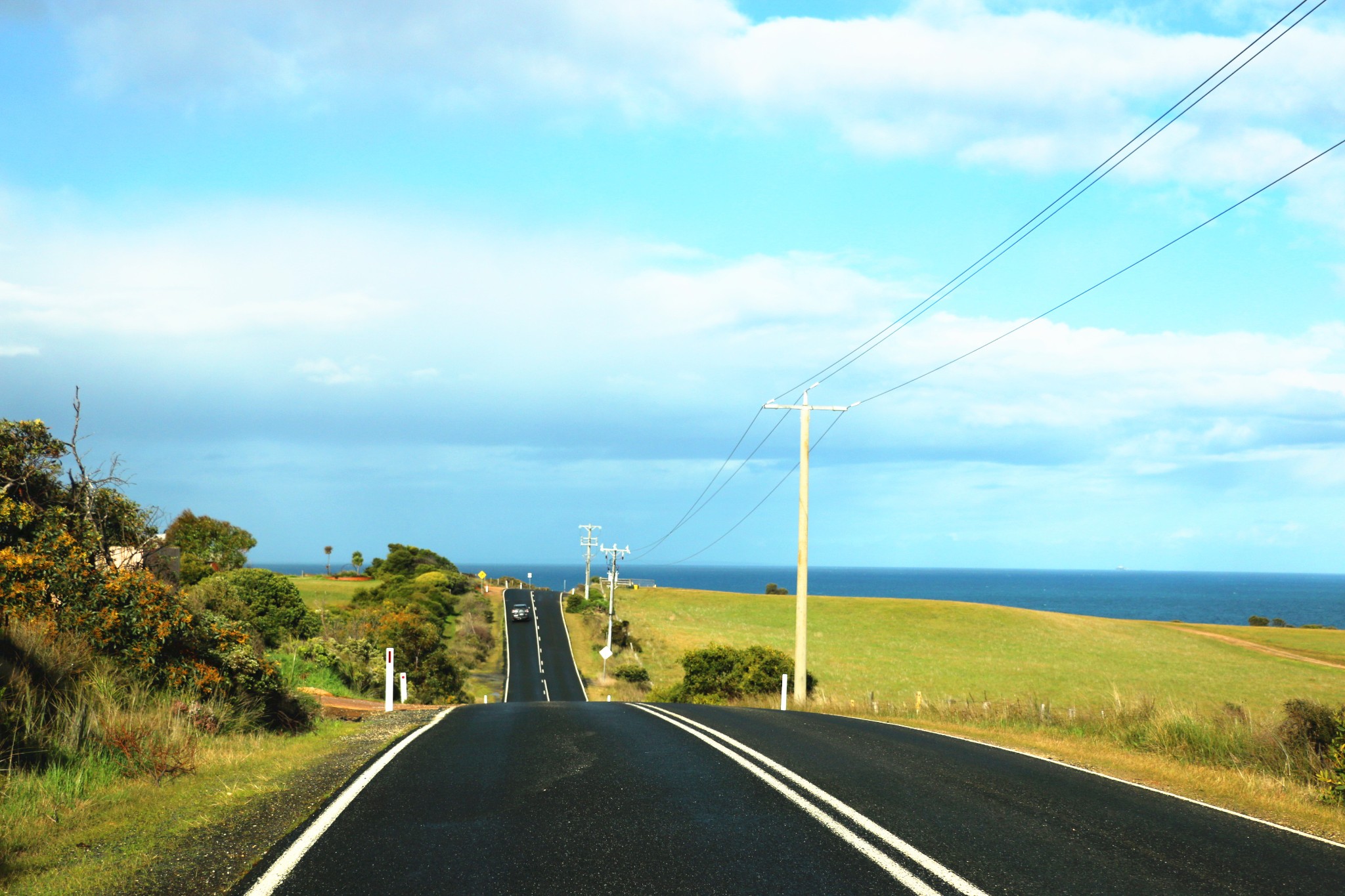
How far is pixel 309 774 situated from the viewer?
9117mm

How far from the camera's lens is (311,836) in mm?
6457

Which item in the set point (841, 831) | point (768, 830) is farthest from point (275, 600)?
point (841, 831)

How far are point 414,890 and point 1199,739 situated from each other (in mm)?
13463

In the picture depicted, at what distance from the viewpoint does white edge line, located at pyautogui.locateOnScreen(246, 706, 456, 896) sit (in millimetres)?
5344

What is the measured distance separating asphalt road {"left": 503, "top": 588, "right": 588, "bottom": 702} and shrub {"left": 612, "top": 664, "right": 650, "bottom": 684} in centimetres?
273

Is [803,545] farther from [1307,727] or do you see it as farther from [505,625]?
[505,625]

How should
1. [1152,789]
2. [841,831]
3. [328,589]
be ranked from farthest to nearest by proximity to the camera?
[328,589] → [1152,789] → [841,831]

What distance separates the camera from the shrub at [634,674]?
55000 mm

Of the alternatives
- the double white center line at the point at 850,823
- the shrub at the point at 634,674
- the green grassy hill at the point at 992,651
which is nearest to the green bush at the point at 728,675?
the green grassy hill at the point at 992,651

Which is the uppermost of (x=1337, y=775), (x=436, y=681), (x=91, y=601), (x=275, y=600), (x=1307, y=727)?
(x=91, y=601)

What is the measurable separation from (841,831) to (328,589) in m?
95.8

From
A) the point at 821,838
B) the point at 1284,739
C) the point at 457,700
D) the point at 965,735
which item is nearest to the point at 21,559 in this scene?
the point at 821,838

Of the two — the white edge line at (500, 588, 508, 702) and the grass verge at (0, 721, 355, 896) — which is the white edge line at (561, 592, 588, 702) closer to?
the white edge line at (500, 588, 508, 702)

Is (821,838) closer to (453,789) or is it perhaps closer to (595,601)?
(453,789)
